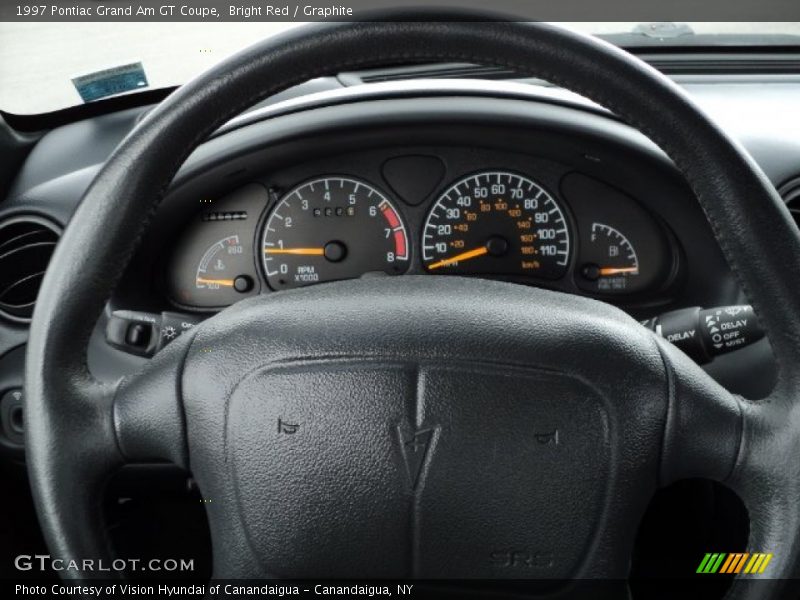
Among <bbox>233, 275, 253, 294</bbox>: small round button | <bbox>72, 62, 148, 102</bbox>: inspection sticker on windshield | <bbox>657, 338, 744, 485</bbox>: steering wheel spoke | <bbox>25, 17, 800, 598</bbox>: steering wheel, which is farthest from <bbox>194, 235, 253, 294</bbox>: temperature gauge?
<bbox>657, 338, 744, 485</bbox>: steering wheel spoke

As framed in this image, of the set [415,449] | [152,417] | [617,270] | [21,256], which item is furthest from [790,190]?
[21,256]

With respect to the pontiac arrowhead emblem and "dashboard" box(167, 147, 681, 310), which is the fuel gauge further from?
the pontiac arrowhead emblem

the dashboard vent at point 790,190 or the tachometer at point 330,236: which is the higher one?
the dashboard vent at point 790,190

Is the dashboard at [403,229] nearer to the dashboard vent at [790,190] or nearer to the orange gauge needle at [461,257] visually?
the orange gauge needle at [461,257]

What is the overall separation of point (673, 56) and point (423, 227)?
749 millimetres

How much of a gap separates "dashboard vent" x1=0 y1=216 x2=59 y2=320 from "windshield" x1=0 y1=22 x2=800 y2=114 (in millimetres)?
299

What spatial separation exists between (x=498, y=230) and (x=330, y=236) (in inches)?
11.6

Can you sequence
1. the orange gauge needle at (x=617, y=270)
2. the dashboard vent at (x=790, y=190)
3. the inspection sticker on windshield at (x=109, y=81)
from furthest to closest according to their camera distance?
1. the inspection sticker on windshield at (x=109, y=81)
2. the orange gauge needle at (x=617, y=270)
3. the dashboard vent at (x=790, y=190)

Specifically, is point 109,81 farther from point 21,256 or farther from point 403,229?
point 403,229

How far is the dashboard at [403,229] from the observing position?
1.90 meters

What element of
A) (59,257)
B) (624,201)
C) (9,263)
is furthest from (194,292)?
(59,257)

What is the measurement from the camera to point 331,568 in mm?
1035

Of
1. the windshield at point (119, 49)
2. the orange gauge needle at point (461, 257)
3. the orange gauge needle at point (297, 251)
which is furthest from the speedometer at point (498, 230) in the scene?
the windshield at point (119, 49)

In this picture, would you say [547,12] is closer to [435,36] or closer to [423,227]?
[423,227]
